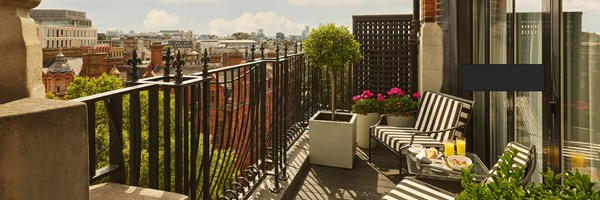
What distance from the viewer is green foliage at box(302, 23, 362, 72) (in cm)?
420

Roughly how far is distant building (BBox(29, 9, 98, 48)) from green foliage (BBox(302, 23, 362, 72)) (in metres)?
65.0

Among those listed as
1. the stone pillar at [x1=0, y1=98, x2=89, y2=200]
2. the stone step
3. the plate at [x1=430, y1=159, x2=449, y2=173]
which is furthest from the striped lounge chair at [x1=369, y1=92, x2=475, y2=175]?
the stone pillar at [x1=0, y1=98, x2=89, y2=200]

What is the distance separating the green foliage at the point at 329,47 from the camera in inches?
165

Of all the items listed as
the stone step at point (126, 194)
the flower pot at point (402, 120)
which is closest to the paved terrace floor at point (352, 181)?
the flower pot at point (402, 120)

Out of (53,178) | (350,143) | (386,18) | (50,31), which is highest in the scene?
(50,31)

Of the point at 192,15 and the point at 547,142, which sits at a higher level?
the point at 192,15

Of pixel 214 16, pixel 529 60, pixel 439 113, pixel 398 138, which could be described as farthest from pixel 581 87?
pixel 214 16

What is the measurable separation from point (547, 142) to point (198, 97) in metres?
2.09

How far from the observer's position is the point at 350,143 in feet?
12.5

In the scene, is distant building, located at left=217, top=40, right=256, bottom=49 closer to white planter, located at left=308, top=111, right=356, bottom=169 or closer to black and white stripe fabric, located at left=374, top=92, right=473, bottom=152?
white planter, located at left=308, top=111, right=356, bottom=169

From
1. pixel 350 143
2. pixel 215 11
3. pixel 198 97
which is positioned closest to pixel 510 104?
pixel 350 143

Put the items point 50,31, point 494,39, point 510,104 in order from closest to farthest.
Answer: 1. point 510,104
2. point 494,39
3. point 50,31

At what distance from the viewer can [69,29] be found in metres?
66.3

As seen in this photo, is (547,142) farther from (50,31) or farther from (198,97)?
(50,31)
